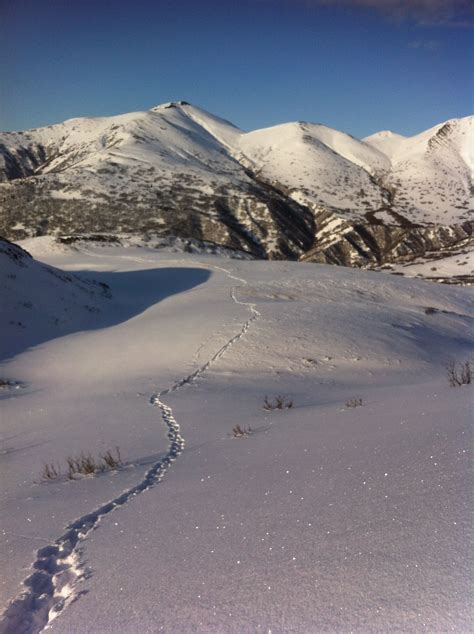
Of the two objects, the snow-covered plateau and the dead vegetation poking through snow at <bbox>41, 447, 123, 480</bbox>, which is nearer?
the snow-covered plateau

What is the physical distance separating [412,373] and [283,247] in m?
60.9

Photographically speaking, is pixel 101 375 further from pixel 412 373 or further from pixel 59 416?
pixel 412 373

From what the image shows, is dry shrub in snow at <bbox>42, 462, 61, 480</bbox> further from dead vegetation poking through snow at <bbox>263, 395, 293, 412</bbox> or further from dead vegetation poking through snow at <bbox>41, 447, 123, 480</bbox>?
dead vegetation poking through snow at <bbox>263, 395, 293, 412</bbox>

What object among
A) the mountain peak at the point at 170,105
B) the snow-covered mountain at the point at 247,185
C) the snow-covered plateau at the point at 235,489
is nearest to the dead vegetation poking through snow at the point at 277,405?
the snow-covered plateau at the point at 235,489

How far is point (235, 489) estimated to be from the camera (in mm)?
3930

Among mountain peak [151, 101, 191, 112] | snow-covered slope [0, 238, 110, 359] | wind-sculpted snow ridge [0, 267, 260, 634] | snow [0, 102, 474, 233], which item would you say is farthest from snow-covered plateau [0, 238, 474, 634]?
mountain peak [151, 101, 191, 112]

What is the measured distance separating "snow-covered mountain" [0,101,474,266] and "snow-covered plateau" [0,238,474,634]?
51.1 meters

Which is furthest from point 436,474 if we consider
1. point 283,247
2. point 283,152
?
point 283,152

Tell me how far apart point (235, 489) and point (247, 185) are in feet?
298

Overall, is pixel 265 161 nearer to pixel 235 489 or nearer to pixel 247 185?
pixel 247 185

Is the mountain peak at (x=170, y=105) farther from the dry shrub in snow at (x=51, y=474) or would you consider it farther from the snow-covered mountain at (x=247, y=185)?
the dry shrub in snow at (x=51, y=474)

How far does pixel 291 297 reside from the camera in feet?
64.5

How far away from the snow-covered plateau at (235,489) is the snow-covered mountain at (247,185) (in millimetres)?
51055

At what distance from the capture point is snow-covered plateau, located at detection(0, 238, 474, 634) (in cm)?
222
